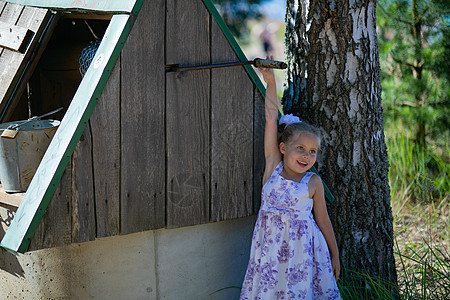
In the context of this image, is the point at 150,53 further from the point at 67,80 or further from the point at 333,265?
the point at 67,80

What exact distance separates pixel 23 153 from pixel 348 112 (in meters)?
1.90

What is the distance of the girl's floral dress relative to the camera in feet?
10.4

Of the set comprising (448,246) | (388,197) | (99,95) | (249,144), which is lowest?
(448,246)

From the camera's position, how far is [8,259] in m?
3.61

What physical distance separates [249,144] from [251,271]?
72 cm

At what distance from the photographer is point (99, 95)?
2.89 metres

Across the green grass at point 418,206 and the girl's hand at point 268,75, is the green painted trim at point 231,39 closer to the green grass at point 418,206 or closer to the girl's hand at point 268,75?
the girl's hand at point 268,75

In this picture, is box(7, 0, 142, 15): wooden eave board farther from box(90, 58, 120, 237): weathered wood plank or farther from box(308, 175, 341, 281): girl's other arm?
box(308, 175, 341, 281): girl's other arm

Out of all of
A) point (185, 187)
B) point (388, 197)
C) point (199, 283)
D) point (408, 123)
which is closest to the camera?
point (185, 187)

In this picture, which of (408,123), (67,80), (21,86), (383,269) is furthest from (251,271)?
(408,123)

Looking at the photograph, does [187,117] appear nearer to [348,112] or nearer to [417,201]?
[348,112]

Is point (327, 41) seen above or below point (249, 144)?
above

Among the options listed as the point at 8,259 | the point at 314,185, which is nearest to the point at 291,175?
the point at 314,185

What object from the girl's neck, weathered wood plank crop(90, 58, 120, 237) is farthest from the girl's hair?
weathered wood plank crop(90, 58, 120, 237)
